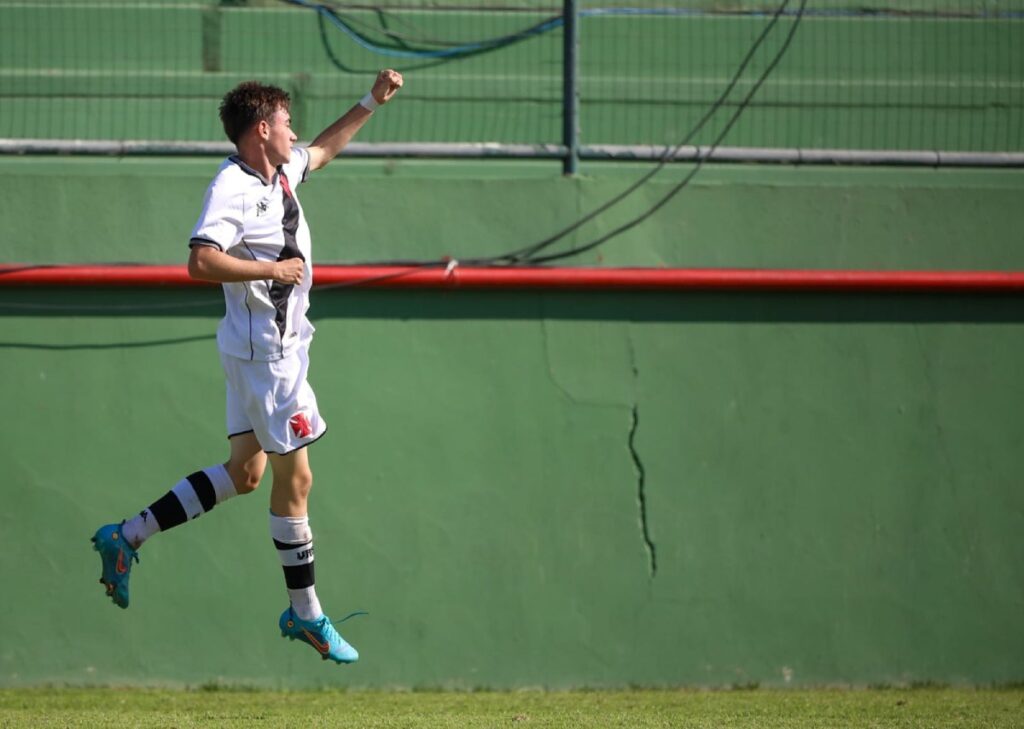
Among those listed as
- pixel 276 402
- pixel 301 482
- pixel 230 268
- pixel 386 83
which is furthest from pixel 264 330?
pixel 386 83

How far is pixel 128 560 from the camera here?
16.5 ft

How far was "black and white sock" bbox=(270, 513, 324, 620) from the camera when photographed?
501 centimetres

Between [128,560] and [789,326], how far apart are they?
131 inches

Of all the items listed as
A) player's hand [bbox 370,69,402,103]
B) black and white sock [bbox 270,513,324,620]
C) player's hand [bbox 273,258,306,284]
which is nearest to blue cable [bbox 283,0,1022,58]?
player's hand [bbox 370,69,402,103]

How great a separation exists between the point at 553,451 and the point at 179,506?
6.83 feet

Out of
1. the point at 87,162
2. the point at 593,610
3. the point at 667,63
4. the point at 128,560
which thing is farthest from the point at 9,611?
the point at 667,63

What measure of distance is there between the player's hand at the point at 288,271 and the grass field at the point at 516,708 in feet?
6.14

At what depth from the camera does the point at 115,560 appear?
4992 millimetres

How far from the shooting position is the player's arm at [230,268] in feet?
14.7

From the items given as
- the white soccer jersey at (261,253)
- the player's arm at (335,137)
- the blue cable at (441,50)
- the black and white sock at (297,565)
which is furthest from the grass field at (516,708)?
the blue cable at (441,50)

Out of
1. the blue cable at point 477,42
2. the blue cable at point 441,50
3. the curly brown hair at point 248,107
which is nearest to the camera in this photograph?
the curly brown hair at point 248,107

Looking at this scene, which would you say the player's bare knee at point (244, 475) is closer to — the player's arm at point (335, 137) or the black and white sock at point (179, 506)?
the black and white sock at point (179, 506)

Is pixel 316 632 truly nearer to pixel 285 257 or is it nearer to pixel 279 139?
pixel 285 257

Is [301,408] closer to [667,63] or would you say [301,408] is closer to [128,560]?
[128,560]
